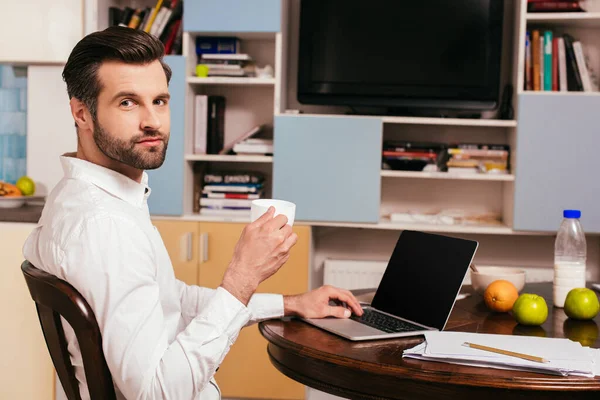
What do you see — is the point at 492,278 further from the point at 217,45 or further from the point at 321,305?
the point at 217,45

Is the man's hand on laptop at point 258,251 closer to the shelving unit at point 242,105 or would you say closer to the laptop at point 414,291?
the laptop at point 414,291

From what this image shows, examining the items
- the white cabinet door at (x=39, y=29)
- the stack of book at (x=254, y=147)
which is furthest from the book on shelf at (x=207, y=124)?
the white cabinet door at (x=39, y=29)

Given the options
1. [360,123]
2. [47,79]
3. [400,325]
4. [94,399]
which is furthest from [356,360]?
[47,79]

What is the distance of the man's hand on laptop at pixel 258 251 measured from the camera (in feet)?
4.28

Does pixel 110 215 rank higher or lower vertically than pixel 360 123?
lower

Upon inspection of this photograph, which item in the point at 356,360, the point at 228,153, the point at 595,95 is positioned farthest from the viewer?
the point at 228,153

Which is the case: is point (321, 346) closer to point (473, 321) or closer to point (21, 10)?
point (473, 321)

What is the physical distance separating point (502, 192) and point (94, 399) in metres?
2.66

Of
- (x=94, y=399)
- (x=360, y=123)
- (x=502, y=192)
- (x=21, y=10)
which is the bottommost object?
(x=94, y=399)

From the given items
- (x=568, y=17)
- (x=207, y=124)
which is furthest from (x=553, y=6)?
(x=207, y=124)

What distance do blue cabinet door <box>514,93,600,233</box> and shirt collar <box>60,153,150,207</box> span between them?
2.09 metres

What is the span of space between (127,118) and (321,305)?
630 millimetres

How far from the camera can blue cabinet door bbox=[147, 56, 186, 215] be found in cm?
315

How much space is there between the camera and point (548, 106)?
9.96 feet
